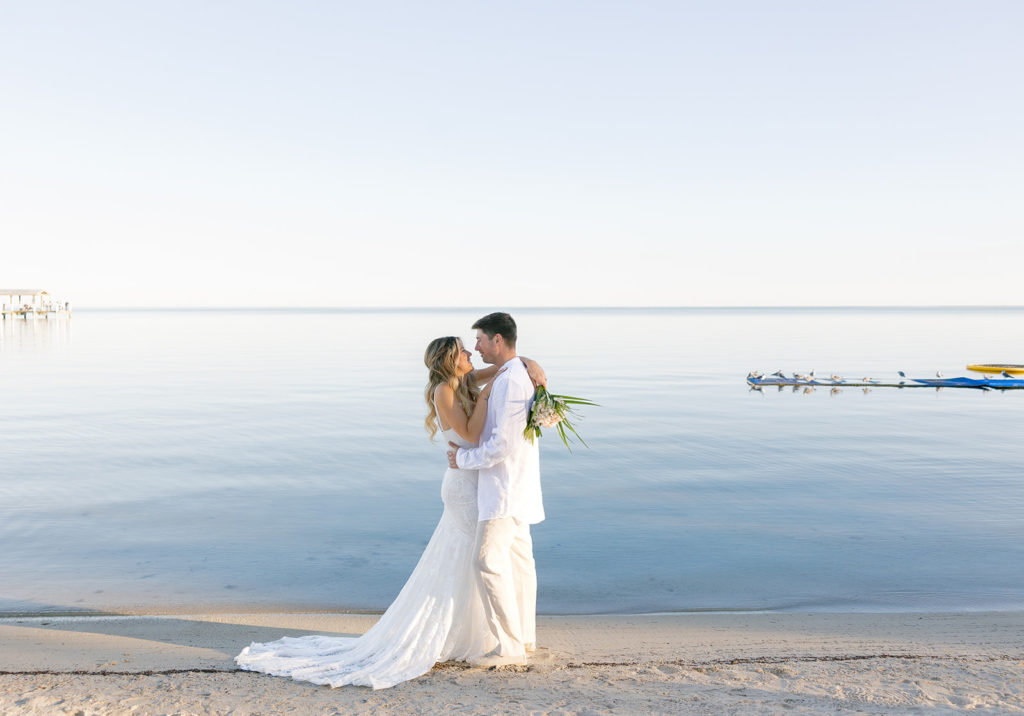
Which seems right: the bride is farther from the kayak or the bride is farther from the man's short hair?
the kayak

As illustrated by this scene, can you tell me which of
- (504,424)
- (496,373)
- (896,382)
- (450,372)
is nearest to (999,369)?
(896,382)

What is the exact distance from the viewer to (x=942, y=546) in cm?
1070

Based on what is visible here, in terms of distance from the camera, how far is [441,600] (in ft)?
19.7

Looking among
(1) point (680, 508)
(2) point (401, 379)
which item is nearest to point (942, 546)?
(1) point (680, 508)

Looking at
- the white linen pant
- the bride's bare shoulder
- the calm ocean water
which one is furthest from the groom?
the calm ocean water

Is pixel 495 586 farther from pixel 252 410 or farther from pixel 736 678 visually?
pixel 252 410

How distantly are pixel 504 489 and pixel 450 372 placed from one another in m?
0.95

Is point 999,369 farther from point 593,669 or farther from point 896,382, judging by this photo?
point 593,669

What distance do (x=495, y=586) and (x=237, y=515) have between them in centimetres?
755

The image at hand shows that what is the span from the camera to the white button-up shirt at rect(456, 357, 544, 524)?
18.7ft

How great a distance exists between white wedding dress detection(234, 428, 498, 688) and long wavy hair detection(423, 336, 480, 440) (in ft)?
0.91

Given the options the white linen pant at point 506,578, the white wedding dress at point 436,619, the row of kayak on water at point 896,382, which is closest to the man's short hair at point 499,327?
the white wedding dress at point 436,619

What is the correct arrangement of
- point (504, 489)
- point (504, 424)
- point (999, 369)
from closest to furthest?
point (504, 424)
point (504, 489)
point (999, 369)

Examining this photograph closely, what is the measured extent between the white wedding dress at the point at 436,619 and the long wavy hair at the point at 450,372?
0.28 meters
